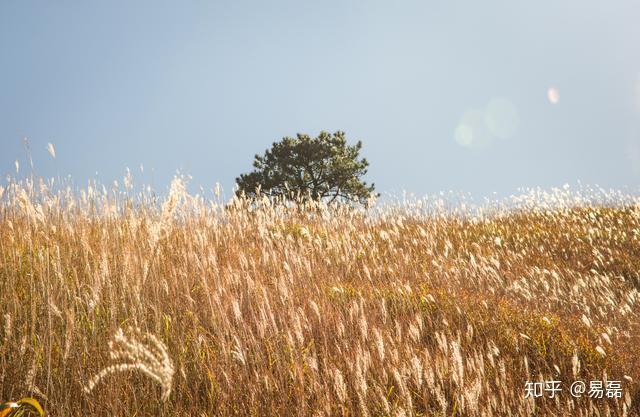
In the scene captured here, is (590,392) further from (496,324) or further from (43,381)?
(43,381)

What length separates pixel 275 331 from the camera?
3.15 metres

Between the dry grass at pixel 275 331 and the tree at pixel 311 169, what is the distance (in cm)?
1588

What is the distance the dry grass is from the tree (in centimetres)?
1588

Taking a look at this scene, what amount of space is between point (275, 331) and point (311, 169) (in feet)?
66.4

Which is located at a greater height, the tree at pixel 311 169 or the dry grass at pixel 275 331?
the tree at pixel 311 169

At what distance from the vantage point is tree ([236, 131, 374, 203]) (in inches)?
890

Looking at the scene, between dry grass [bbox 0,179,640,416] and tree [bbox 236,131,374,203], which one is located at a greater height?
tree [bbox 236,131,374,203]

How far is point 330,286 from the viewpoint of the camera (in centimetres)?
445

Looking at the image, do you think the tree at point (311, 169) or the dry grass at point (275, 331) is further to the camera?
the tree at point (311, 169)

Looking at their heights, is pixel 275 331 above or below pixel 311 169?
below

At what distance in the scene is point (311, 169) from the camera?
23.2 m

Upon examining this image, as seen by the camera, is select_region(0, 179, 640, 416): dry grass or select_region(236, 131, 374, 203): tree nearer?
select_region(0, 179, 640, 416): dry grass

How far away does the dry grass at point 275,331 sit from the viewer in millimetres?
2541

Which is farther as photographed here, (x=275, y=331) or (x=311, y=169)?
(x=311, y=169)
